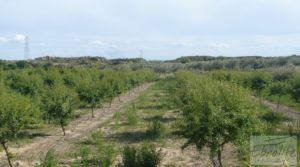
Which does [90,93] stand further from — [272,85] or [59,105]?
[272,85]

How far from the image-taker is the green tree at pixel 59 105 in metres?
26.3

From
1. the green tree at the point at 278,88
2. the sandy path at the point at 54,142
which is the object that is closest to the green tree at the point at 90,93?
the sandy path at the point at 54,142

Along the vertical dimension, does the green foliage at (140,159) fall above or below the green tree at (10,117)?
below

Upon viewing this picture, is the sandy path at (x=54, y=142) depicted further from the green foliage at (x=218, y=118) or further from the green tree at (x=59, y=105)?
the green foliage at (x=218, y=118)

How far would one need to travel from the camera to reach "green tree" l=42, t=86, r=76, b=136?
2634 cm

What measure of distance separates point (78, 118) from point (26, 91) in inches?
300

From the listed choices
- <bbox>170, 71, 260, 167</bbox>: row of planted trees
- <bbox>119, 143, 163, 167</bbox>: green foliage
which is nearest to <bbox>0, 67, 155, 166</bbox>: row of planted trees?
<bbox>119, 143, 163, 167</bbox>: green foliage

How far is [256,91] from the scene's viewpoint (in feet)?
149

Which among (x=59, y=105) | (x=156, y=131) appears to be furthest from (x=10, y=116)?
(x=156, y=131)

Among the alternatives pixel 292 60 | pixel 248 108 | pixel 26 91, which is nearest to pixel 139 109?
pixel 26 91

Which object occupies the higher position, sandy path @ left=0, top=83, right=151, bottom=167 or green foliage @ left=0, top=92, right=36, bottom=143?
green foliage @ left=0, top=92, right=36, bottom=143

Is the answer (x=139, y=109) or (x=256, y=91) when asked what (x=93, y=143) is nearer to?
(x=139, y=109)

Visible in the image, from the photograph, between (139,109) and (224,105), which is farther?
(139,109)

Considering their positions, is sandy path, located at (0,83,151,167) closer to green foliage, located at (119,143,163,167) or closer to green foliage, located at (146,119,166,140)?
green foliage, located at (146,119,166,140)
